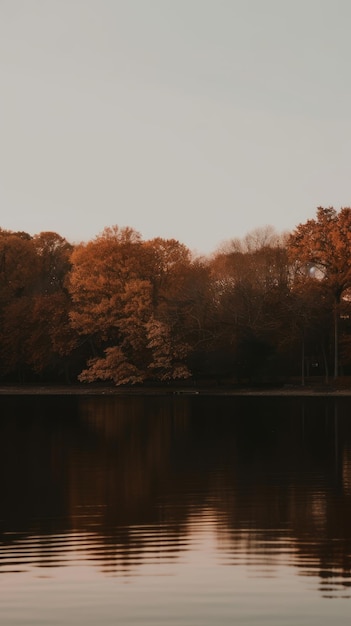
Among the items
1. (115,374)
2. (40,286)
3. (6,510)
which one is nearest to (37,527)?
(6,510)

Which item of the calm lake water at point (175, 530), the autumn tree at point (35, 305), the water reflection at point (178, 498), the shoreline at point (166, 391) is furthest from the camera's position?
the autumn tree at point (35, 305)

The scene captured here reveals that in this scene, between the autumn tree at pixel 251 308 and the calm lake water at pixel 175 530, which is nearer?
the calm lake water at pixel 175 530

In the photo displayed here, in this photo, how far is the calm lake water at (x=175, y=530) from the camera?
39.4ft

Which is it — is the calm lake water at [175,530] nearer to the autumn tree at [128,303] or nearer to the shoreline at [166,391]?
the shoreline at [166,391]

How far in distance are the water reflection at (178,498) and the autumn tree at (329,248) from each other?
3836cm

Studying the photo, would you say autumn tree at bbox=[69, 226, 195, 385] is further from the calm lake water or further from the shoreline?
the calm lake water

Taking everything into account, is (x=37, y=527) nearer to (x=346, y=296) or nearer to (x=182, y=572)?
(x=182, y=572)

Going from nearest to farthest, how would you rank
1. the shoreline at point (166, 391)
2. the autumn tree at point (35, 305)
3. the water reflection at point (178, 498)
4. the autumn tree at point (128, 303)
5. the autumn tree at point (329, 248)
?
the water reflection at point (178, 498)
the shoreline at point (166, 391)
the autumn tree at point (329, 248)
the autumn tree at point (128, 303)
the autumn tree at point (35, 305)

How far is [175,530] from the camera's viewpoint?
17.2m

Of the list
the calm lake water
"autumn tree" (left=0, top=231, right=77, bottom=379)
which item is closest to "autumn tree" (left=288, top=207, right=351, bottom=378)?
"autumn tree" (left=0, top=231, right=77, bottom=379)

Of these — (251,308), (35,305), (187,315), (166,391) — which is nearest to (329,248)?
(251,308)

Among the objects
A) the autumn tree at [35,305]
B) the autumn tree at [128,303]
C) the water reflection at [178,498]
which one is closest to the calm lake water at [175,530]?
the water reflection at [178,498]

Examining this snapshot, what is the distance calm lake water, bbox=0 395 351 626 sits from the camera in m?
12.0

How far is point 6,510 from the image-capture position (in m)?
19.6
